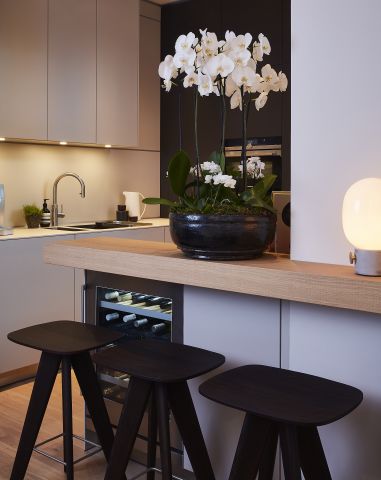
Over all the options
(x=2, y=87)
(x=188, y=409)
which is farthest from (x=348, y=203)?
(x=2, y=87)

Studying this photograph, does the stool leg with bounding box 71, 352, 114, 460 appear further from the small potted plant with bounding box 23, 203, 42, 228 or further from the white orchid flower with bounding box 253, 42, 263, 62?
the small potted plant with bounding box 23, 203, 42, 228

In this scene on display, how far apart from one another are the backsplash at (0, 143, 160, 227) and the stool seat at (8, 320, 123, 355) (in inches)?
80.4

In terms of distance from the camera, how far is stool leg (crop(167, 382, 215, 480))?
180cm

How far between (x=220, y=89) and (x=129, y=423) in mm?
1068

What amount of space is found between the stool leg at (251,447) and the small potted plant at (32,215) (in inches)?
116

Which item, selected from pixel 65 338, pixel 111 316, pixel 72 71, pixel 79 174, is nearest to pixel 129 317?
pixel 111 316

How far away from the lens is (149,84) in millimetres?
5012

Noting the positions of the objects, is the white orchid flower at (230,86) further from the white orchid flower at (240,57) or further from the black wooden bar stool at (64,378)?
the black wooden bar stool at (64,378)

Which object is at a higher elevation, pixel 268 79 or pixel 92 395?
pixel 268 79

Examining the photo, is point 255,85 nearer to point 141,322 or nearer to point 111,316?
point 141,322

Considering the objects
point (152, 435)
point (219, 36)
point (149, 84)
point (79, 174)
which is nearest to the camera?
point (152, 435)

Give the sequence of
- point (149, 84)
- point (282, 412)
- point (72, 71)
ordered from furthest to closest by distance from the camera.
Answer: point (149, 84) → point (72, 71) → point (282, 412)

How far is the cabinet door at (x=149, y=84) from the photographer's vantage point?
4926mm

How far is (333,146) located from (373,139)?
125mm
